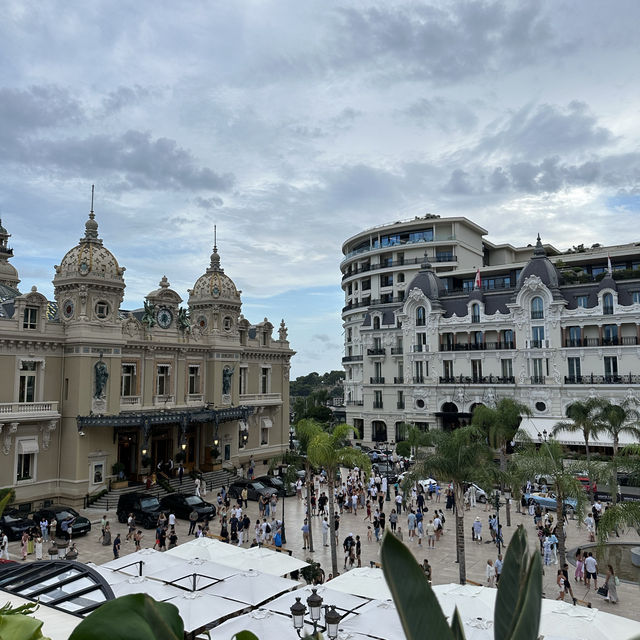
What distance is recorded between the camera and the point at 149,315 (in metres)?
38.8

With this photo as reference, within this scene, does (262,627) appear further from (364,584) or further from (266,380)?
(266,380)

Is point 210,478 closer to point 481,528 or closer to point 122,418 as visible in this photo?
point 122,418

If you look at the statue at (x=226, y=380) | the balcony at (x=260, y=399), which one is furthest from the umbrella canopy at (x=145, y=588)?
the balcony at (x=260, y=399)

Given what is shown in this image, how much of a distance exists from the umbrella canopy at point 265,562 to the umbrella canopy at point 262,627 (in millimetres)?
3606

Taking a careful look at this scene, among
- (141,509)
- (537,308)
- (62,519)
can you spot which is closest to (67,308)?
(62,519)

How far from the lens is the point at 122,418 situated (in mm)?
33500

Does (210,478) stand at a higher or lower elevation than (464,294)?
lower

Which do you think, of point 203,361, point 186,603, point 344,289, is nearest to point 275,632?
point 186,603

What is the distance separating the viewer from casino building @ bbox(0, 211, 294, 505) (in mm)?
31812

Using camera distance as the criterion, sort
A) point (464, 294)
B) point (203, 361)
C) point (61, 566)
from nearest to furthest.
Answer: point (61, 566)
point (203, 361)
point (464, 294)

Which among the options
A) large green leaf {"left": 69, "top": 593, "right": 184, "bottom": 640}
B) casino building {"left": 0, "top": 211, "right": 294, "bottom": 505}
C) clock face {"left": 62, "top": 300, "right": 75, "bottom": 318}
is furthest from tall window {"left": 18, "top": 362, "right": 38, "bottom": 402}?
large green leaf {"left": 69, "top": 593, "right": 184, "bottom": 640}

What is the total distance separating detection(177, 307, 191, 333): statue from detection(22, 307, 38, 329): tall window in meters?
10.3

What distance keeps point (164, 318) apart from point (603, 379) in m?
35.7

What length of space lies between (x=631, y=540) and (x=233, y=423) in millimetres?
27027
